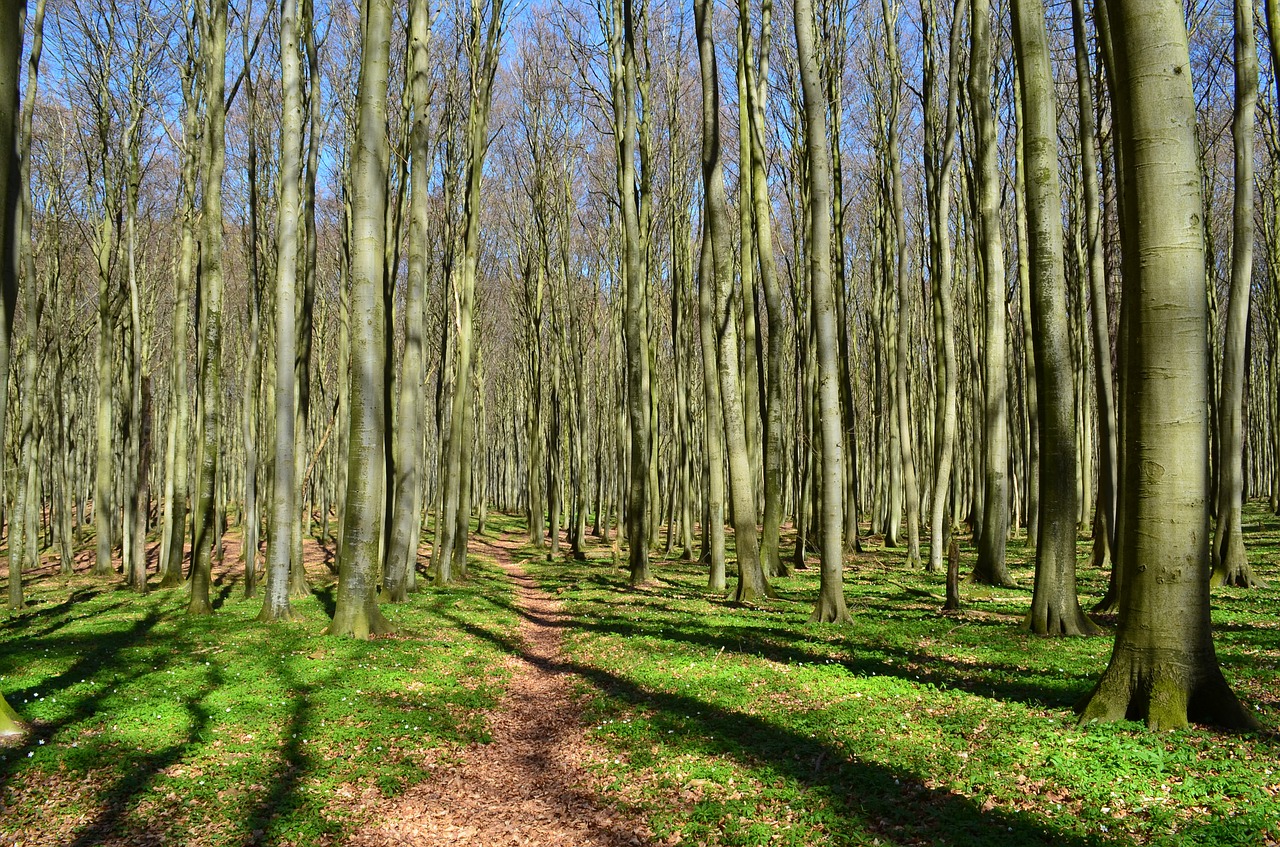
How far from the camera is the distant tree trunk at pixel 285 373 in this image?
1065 centimetres

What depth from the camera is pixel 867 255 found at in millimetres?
31703

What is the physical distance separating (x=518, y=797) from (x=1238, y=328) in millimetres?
10476

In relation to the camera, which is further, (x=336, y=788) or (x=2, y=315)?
(x=2, y=315)

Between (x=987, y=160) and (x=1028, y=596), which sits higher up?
(x=987, y=160)

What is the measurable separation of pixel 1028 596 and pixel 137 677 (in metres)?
10.8

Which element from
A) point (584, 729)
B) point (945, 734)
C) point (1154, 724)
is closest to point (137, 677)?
point (584, 729)

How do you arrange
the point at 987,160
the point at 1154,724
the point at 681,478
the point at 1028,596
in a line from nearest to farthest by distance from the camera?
the point at 1154,724 → the point at 1028,596 → the point at 987,160 → the point at 681,478

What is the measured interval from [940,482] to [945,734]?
947 centimetres

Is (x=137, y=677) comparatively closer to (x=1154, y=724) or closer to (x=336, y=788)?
(x=336, y=788)

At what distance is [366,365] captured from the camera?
9852 mm

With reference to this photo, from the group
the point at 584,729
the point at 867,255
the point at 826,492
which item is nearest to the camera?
the point at 584,729

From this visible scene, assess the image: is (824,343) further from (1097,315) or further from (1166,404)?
(1097,315)

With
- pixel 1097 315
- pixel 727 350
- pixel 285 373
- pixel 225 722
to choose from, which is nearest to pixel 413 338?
pixel 285 373

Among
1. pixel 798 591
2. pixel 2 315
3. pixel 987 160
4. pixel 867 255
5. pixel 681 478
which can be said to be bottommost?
pixel 798 591
